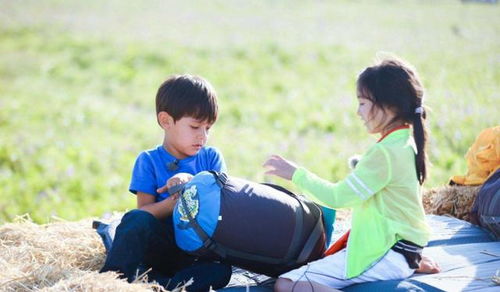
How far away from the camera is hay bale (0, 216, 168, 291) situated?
338 cm

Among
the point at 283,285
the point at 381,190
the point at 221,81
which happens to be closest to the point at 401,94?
the point at 381,190

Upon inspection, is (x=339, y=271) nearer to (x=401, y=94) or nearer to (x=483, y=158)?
(x=401, y=94)

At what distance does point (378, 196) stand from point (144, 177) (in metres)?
1.38

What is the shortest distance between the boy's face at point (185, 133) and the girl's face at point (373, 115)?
3.13ft

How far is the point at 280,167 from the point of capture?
12.6 ft

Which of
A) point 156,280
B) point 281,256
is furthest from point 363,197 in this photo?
point 156,280

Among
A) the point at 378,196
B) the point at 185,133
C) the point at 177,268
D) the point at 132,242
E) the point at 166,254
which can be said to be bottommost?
the point at 177,268

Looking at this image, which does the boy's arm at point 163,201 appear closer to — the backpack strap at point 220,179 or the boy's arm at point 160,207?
the boy's arm at point 160,207

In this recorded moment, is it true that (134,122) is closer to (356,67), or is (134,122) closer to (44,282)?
(356,67)

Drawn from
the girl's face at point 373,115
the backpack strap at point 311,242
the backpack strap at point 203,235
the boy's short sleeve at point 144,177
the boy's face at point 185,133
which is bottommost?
the backpack strap at point 311,242

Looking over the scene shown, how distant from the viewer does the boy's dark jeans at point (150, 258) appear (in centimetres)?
377

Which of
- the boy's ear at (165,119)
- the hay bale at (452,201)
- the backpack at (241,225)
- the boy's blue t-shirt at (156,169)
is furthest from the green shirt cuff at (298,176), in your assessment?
the hay bale at (452,201)

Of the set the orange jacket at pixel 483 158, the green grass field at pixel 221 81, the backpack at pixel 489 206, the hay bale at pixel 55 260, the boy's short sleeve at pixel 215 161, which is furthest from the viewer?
the green grass field at pixel 221 81

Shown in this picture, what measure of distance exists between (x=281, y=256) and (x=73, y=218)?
4577 mm
